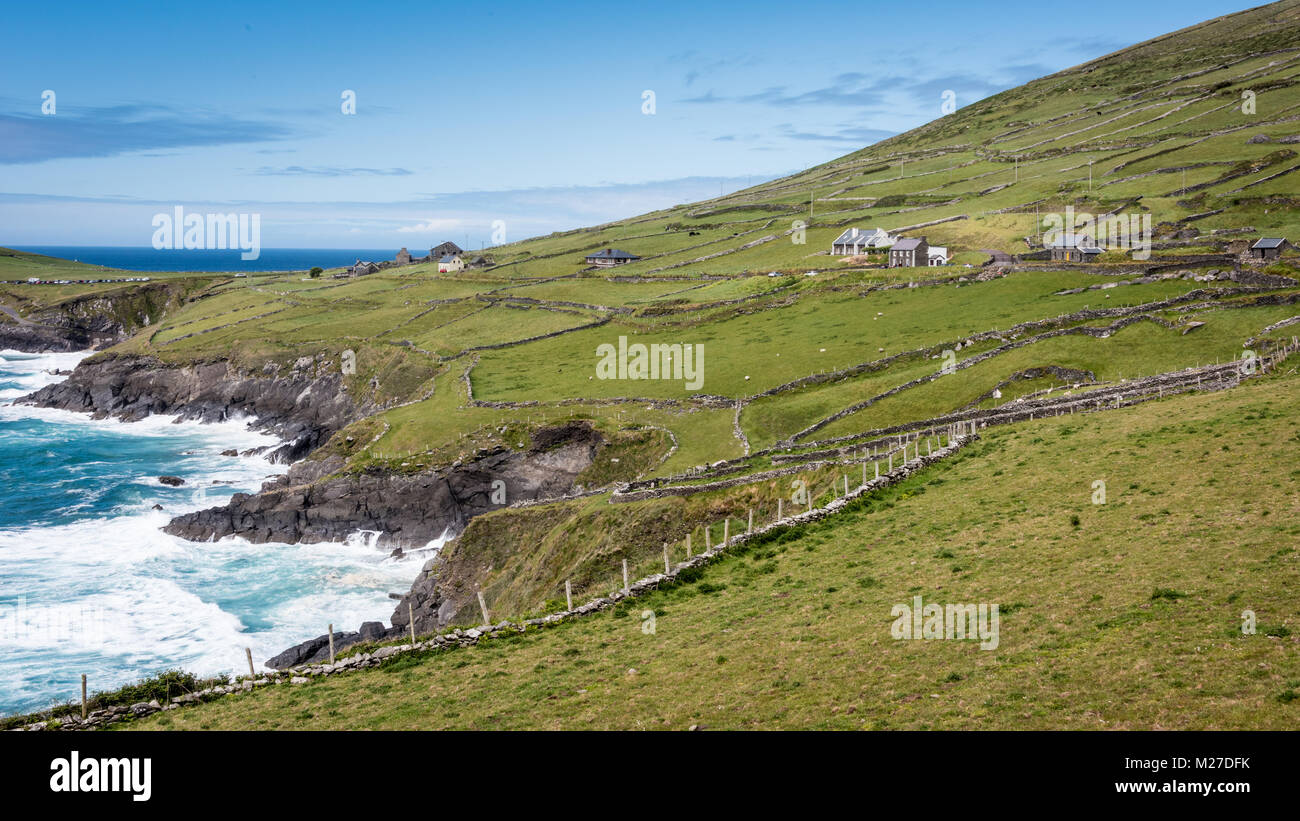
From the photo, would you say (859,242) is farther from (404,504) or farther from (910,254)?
(404,504)

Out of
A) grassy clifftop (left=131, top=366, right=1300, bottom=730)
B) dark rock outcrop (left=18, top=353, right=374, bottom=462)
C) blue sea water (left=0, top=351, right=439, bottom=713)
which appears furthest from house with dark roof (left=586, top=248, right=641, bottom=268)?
grassy clifftop (left=131, top=366, right=1300, bottom=730)

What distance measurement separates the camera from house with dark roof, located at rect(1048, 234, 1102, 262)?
97812 millimetres

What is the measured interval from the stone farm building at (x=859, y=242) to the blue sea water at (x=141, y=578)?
86029 mm

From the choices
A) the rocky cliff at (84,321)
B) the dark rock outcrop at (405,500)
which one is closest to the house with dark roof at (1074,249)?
the dark rock outcrop at (405,500)

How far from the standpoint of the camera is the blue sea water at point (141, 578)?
161ft

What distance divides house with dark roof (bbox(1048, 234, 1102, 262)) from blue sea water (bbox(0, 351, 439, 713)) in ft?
261

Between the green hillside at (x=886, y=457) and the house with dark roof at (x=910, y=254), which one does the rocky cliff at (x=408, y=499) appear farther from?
the house with dark roof at (x=910, y=254)

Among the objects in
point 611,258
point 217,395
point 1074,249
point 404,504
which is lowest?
point 404,504

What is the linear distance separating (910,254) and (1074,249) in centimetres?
2143

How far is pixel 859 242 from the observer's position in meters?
129

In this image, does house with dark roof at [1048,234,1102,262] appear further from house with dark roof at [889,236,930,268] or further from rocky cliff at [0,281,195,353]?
rocky cliff at [0,281,195,353]

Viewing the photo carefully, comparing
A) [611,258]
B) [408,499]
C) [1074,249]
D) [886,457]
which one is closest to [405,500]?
[408,499]

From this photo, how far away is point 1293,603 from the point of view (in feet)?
65.9

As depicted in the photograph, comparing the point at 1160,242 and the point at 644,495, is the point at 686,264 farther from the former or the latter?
the point at 644,495
